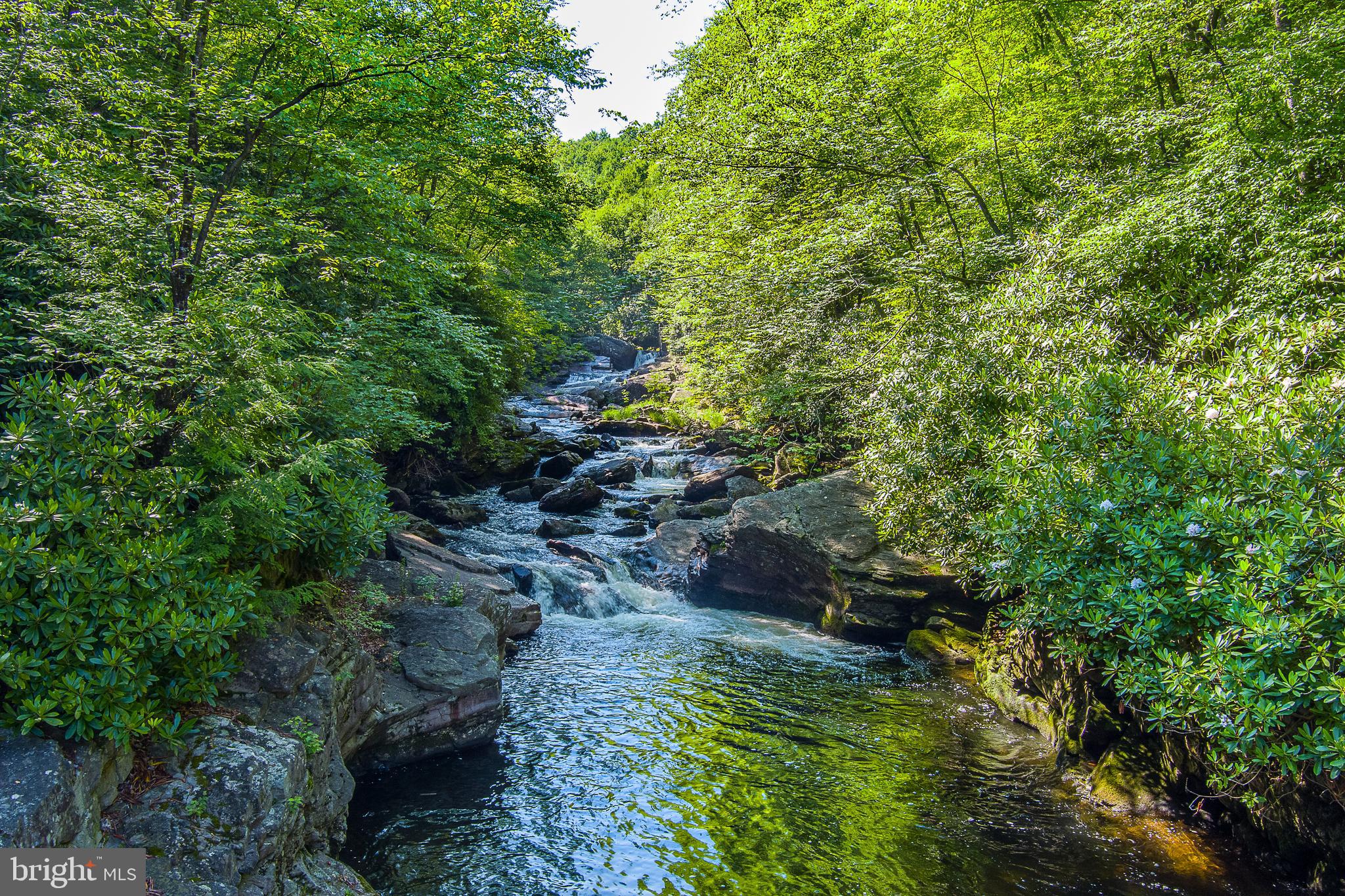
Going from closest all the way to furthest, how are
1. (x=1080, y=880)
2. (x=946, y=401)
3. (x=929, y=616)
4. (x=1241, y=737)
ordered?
(x=1241, y=737) < (x=1080, y=880) < (x=946, y=401) < (x=929, y=616)

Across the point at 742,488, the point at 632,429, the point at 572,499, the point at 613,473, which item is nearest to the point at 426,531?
the point at 572,499

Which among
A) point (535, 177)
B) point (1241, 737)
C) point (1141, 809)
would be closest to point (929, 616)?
point (1141, 809)

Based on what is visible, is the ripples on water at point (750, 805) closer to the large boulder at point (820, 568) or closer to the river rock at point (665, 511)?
the large boulder at point (820, 568)

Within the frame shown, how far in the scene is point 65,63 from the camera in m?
6.34

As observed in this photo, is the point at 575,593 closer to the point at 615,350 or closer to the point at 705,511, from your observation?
the point at 705,511

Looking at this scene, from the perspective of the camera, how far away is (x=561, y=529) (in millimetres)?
17500

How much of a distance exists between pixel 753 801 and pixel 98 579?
630cm

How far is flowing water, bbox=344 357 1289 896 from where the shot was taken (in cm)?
590

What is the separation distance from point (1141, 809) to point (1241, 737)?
114 inches

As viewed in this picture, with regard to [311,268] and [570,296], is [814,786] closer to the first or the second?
[311,268]

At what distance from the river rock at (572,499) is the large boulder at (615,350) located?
101ft

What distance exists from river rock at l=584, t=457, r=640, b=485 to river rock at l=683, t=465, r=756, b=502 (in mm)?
2630

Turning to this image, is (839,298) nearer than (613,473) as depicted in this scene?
Yes

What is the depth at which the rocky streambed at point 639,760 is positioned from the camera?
4539mm
